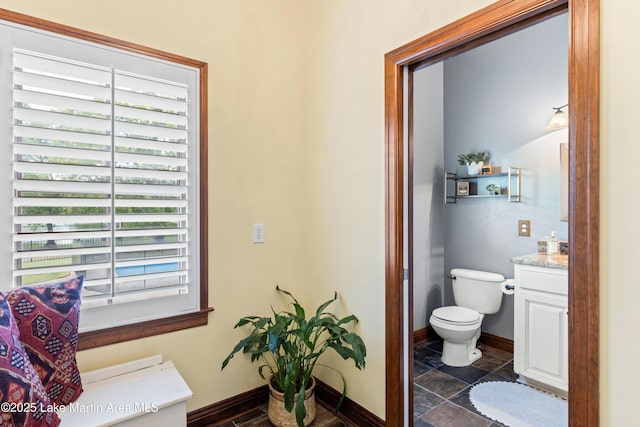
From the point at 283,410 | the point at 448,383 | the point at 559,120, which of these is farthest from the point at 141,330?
the point at 559,120

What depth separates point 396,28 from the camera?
1.77 metres

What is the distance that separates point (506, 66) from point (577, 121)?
91.6 inches

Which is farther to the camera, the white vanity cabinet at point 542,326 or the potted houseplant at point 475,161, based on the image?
the potted houseplant at point 475,161

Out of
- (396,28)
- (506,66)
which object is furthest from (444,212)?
(396,28)

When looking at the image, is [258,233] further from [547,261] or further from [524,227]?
[524,227]

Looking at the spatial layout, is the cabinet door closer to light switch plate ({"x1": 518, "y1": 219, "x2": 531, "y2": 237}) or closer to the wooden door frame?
light switch plate ({"x1": 518, "y1": 219, "x2": 531, "y2": 237})

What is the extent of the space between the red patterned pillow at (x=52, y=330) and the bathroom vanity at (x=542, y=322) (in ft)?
8.74

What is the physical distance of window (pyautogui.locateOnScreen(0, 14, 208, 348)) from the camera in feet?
4.90

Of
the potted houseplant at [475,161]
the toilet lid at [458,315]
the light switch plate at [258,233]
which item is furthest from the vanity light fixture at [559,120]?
the light switch plate at [258,233]

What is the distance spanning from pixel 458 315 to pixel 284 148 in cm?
196

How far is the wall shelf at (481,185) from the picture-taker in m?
2.99

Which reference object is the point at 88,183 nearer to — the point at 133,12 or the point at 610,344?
the point at 133,12

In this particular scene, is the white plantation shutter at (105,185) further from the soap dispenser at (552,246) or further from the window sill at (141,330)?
the soap dispenser at (552,246)

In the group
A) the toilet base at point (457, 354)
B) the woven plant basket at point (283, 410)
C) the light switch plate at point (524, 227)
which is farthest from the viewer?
the light switch plate at point (524, 227)
